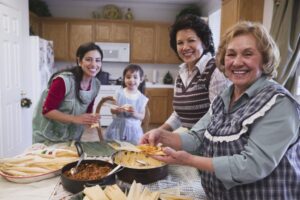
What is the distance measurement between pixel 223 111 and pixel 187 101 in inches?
20.8

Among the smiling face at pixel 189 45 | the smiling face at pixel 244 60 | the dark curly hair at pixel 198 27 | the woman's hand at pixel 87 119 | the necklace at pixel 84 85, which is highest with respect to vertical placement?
the dark curly hair at pixel 198 27

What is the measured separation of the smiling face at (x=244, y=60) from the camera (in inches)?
38.4

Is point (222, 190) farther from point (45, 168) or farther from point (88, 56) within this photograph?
point (88, 56)

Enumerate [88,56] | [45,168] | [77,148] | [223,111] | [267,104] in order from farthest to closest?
[88,56], [77,148], [45,168], [223,111], [267,104]

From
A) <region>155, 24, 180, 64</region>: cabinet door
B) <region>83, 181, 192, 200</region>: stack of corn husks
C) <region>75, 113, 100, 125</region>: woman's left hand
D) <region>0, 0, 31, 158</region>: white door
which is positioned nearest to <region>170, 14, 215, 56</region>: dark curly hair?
<region>75, 113, 100, 125</region>: woman's left hand

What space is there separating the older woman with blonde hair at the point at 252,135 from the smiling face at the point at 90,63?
3.49 feet

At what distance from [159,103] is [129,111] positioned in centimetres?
311

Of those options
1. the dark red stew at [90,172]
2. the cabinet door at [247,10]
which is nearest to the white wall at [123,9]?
the cabinet door at [247,10]

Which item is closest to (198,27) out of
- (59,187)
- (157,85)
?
(59,187)

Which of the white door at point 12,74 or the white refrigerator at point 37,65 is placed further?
the white refrigerator at point 37,65

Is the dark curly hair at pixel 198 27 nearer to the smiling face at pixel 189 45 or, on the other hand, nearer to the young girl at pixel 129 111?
the smiling face at pixel 189 45

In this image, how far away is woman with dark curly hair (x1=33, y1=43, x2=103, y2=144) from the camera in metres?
1.74

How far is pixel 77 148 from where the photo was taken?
147cm

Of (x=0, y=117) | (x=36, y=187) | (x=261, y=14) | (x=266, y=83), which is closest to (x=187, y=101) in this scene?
(x=266, y=83)
